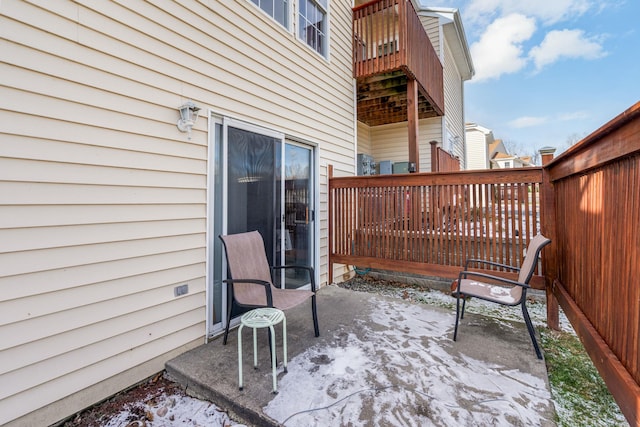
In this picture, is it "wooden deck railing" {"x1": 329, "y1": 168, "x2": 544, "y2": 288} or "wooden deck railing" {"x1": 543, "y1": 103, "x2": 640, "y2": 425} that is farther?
"wooden deck railing" {"x1": 329, "y1": 168, "x2": 544, "y2": 288}

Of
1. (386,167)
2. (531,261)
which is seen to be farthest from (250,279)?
(386,167)

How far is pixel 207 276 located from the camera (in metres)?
2.67

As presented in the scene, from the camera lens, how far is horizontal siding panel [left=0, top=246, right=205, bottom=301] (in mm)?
1668

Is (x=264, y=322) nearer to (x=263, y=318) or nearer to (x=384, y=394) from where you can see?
(x=263, y=318)

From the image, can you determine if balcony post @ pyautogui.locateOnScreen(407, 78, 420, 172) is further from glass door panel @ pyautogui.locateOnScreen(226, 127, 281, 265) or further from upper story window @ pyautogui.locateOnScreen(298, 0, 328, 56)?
glass door panel @ pyautogui.locateOnScreen(226, 127, 281, 265)

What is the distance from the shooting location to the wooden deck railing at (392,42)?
16.0 feet

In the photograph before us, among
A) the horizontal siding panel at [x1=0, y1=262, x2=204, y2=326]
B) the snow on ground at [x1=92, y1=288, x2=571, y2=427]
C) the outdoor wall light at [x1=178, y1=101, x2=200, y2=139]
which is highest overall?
the outdoor wall light at [x1=178, y1=101, x2=200, y2=139]

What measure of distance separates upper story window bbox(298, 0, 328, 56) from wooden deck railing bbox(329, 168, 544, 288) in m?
2.07

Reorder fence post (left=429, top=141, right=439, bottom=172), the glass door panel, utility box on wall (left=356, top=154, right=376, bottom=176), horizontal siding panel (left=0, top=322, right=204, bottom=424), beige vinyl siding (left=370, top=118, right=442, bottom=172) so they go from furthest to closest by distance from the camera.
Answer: beige vinyl siding (left=370, top=118, right=442, bottom=172)
utility box on wall (left=356, top=154, right=376, bottom=176)
fence post (left=429, top=141, right=439, bottom=172)
the glass door panel
horizontal siding panel (left=0, top=322, right=204, bottom=424)

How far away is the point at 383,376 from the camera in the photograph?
206cm

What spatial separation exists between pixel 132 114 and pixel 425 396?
282 cm

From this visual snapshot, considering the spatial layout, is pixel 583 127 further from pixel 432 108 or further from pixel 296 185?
pixel 296 185

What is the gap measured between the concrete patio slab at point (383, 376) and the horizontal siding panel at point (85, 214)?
1.17 m

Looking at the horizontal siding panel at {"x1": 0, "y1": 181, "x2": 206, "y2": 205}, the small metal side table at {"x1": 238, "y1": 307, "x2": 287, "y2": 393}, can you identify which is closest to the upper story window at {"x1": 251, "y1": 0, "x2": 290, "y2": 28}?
the horizontal siding panel at {"x1": 0, "y1": 181, "x2": 206, "y2": 205}
